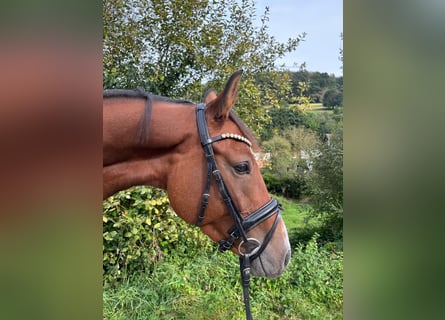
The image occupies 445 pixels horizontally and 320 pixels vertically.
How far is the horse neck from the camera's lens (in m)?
1.25

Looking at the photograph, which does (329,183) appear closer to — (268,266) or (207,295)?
(207,295)

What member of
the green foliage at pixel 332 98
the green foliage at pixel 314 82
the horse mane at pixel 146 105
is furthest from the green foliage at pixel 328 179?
the horse mane at pixel 146 105

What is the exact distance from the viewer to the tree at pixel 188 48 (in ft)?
7.97

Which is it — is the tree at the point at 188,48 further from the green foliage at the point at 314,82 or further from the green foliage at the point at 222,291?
the green foliage at the point at 222,291

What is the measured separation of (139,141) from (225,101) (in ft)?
1.17

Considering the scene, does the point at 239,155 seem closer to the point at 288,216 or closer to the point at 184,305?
the point at 184,305

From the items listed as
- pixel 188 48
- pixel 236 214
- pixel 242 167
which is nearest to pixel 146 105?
pixel 242 167

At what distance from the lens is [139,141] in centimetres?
127

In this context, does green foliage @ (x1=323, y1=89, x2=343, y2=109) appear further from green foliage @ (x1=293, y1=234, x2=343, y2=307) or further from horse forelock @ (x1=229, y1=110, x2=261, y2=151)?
horse forelock @ (x1=229, y1=110, x2=261, y2=151)

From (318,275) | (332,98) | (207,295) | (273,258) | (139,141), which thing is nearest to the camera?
(139,141)

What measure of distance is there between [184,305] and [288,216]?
→ 3.82ft

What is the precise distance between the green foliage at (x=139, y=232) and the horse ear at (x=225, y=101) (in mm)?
1444

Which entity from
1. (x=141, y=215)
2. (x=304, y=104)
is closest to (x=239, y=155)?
(x=141, y=215)

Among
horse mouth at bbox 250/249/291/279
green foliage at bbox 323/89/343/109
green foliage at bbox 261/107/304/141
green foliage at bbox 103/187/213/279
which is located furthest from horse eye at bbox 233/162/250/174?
green foliage at bbox 323/89/343/109
